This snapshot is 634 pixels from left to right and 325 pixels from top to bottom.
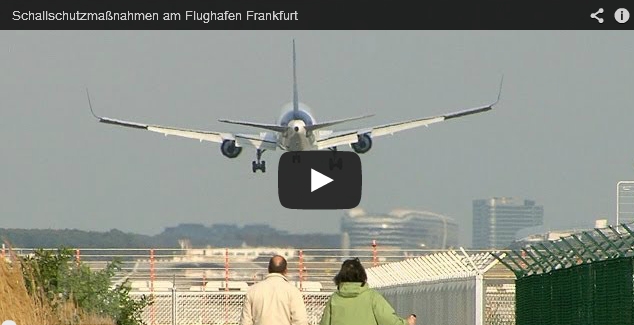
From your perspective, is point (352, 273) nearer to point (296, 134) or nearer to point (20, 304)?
point (20, 304)

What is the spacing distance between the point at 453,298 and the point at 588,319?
12124 mm

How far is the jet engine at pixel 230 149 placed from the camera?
77.1 metres

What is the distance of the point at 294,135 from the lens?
242 feet

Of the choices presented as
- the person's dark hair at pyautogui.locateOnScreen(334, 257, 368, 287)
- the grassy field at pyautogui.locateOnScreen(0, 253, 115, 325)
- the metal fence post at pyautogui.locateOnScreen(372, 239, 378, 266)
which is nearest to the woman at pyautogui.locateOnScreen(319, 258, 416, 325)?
the person's dark hair at pyautogui.locateOnScreen(334, 257, 368, 287)

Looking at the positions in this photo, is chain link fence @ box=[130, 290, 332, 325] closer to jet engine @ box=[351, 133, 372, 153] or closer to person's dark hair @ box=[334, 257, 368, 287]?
jet engine @ box=[351, 133, 372, 153]

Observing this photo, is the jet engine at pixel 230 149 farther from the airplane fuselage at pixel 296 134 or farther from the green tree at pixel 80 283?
the green tree at pixel 80 283

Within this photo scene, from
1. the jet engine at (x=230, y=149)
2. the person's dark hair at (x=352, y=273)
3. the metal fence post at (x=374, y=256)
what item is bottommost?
the person's dark hair at (x=352, y=273)

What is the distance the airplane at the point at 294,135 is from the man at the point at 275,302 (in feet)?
187

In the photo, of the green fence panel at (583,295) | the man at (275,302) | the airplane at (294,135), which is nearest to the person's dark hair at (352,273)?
the man at (275,302)

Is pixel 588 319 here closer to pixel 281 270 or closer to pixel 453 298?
pixel 281 270

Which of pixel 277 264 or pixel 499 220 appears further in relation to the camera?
pixel 499 220

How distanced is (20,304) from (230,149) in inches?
2245

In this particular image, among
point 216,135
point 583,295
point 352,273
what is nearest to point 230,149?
point 216,135

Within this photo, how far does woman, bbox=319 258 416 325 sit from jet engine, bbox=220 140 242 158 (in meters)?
63.9
